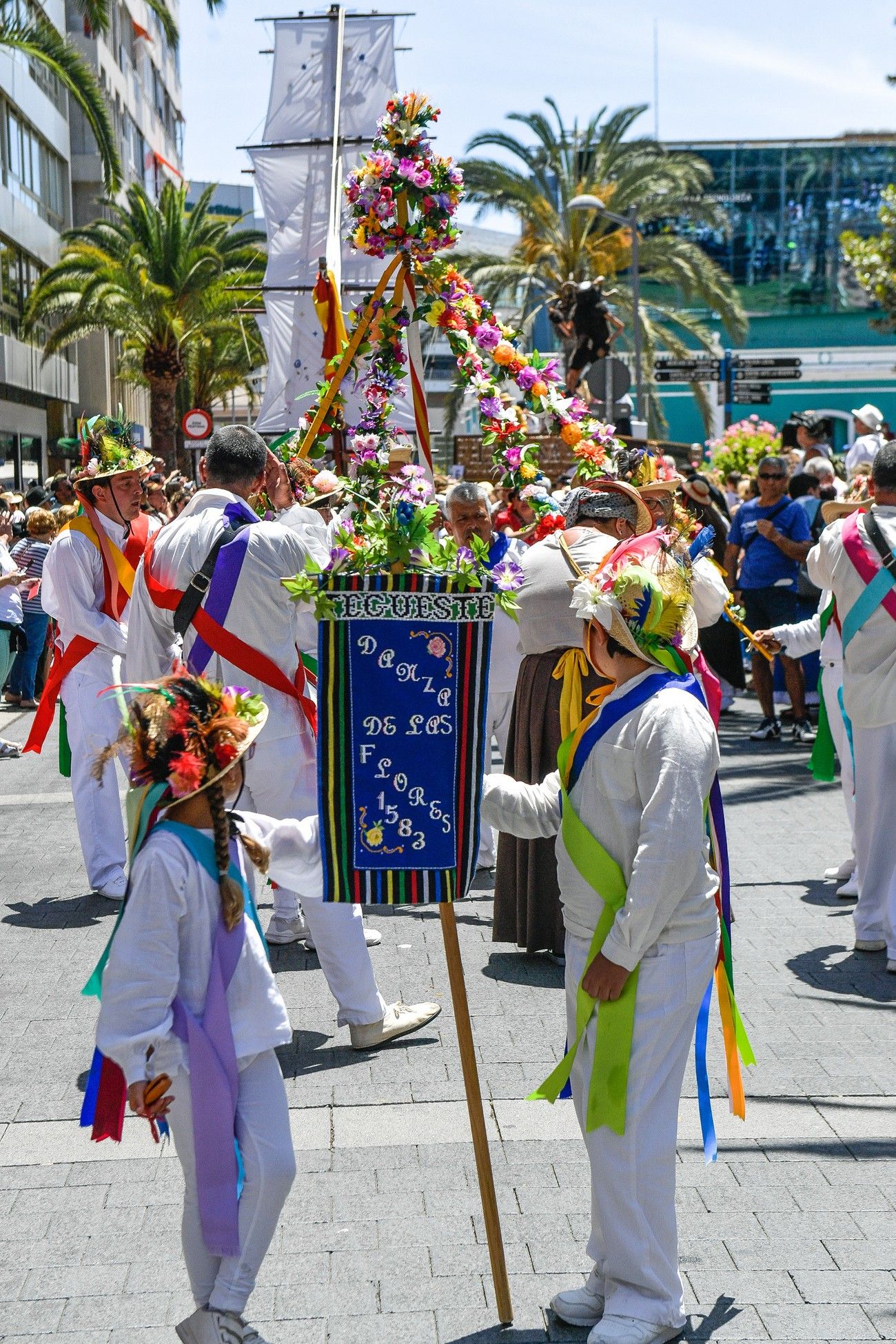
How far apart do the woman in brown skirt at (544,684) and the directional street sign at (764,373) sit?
1802cm

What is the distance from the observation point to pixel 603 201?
28.4m

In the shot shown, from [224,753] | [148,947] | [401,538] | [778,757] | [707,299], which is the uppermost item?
[707,299]

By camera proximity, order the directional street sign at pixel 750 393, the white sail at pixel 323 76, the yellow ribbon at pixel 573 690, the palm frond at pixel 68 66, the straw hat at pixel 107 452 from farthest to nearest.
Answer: the white sail at pixel 323 76 → the directional street sign at pixel 750 393 → the palm frond at pixel 68 66 → the straw hat at pixel 107 452 → the yellow ribbon at pixel 573 690

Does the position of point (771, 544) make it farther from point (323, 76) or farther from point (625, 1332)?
point (323, 76)

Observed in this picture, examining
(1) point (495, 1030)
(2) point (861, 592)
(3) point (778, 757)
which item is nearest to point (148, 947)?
(1) point (495, 1030)

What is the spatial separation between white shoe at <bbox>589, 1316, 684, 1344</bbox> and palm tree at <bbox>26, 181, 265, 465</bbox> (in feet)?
96.8

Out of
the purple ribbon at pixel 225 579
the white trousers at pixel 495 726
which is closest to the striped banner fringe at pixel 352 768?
the purple ribbon at pixel 225 579

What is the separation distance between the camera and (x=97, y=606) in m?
7.75

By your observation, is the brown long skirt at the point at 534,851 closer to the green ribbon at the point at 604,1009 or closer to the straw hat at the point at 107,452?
the straw hat at the point at 107,452

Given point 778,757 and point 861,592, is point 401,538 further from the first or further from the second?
point 778,757

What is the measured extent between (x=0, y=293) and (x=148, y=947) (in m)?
32.3

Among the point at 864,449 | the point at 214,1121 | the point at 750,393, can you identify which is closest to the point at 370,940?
the point at 214,1121

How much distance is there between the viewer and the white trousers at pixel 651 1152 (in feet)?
11.3

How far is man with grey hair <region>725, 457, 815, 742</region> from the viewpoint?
1234 cm
